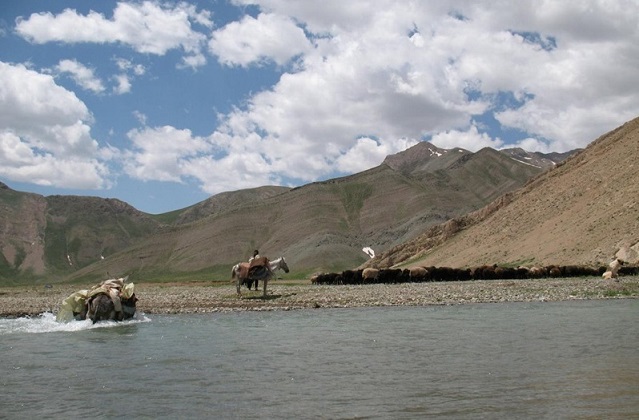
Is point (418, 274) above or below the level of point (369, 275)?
above

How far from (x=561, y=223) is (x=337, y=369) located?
6550cm

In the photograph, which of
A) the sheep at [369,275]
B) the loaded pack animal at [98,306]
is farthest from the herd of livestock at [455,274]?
the loaded pack animal at [98,306]

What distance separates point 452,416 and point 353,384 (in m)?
3.00

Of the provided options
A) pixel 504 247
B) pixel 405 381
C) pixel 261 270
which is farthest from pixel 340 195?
pixel 405 381

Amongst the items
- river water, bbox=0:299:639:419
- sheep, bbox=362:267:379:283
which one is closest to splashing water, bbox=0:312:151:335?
river water, bbox=0:299:639:419

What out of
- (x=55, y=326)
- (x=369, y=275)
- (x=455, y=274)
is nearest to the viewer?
(x=55, y=326)

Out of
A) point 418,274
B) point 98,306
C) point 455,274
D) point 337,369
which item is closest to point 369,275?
point 418,274

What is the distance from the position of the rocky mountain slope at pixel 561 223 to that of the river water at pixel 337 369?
127 feet

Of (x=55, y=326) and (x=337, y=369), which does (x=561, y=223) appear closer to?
(x=55, y=326)

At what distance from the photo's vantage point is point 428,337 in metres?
18.7

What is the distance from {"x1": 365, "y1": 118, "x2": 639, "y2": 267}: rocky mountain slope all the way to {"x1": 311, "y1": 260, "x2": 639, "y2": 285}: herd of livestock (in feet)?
14.6

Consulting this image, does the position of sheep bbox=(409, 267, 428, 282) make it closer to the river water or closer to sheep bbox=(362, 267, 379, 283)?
sheep bbox=(362, 267, 379, 283)

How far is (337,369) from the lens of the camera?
45.8ft

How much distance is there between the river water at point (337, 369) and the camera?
10445 mm
